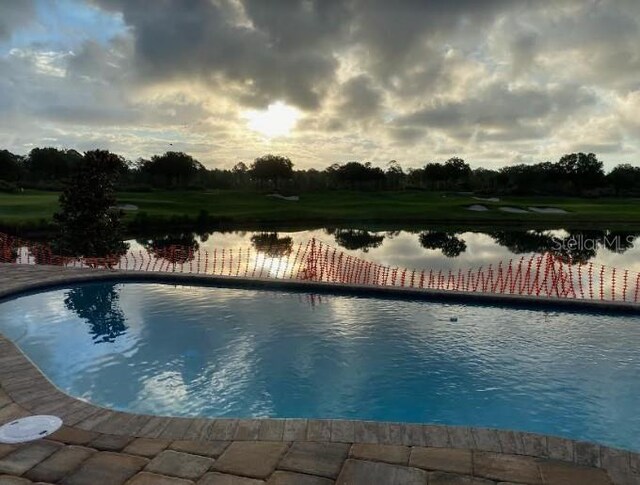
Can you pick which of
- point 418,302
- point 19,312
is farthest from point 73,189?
point 418,302

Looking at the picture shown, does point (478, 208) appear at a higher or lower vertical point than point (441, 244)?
higher

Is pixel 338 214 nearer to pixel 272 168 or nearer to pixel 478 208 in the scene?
pixel 478 208

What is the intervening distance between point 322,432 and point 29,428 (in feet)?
12.4

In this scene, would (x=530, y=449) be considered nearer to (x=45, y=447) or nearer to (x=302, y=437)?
(x=302, y=437)

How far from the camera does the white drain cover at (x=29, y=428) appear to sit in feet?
19.5

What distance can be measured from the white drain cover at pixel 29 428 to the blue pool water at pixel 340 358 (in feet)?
7.61

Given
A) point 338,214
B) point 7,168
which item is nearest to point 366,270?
point 338,214

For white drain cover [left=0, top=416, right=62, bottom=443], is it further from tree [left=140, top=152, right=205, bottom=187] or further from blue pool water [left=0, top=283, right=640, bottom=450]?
tree [left=140, top=152, right=205, bottom=187]

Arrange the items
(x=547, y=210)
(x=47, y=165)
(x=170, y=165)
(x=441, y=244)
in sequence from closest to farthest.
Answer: (x=441, y=244)
(x=547, y=210)
(x=47, y=165)
(x=170, y=165)

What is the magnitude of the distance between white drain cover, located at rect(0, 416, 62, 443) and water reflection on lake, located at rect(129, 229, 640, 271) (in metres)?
22.3

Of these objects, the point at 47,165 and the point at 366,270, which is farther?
the point at 47,165

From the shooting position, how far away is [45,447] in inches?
226

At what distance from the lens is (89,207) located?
26266mm

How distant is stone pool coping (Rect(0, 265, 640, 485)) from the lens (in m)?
5.54
